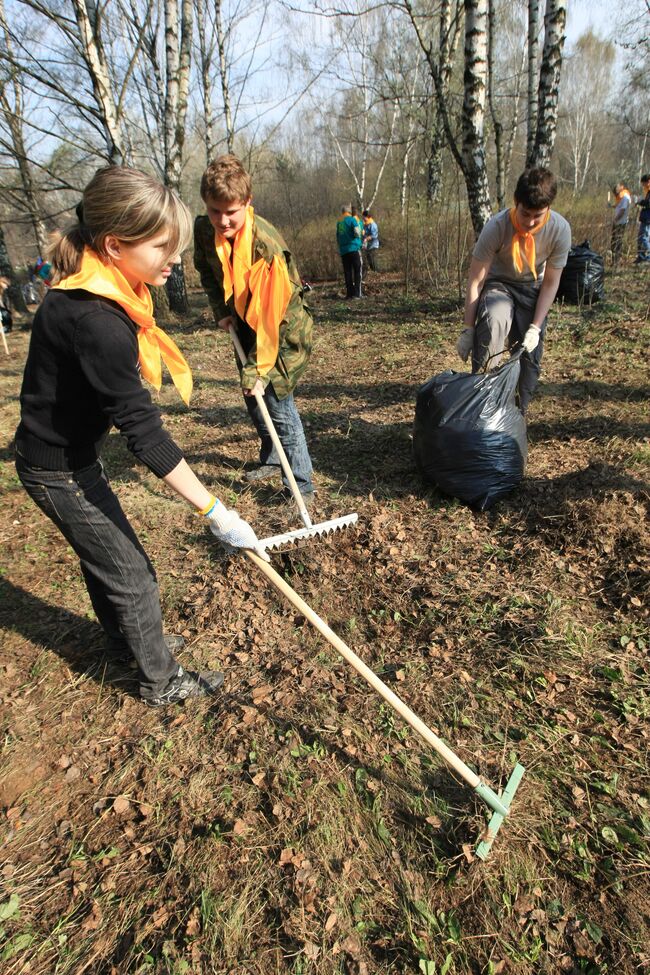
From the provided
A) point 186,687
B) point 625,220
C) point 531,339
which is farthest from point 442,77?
point 186,687

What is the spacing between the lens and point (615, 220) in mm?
10250

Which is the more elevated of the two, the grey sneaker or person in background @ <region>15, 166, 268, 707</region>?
person in background @ <region>15, 166, 268, 707</region>

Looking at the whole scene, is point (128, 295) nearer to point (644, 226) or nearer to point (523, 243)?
point (523, 243)

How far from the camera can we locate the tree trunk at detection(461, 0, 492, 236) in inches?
242

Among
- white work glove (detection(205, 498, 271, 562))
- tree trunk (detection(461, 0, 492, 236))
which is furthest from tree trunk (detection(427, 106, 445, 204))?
white work glove (detection(205, 498, 271, 562))

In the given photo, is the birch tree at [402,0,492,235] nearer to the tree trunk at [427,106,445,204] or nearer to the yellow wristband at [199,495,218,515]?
the tree trunk at [427,106,445,204]

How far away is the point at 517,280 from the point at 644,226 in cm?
999

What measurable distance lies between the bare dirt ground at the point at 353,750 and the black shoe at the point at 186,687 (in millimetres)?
54

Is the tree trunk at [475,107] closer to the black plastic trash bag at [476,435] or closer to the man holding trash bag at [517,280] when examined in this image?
the man holding trash bag at [517,280]

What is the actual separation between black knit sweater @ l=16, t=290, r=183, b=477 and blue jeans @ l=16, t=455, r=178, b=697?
69 mm

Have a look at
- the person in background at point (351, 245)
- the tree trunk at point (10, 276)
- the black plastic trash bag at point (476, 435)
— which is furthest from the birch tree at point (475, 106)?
the tree trunk at point (10, 276)

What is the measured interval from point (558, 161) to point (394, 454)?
35829 mm

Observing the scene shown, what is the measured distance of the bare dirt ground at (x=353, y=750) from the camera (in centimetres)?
146

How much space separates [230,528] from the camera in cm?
168
